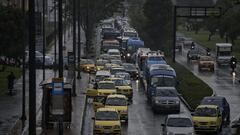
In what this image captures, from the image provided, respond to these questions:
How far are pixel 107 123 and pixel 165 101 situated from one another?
1170 cm

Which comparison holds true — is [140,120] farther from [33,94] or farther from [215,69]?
[215,69]

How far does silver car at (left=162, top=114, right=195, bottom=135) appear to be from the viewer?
3931cm

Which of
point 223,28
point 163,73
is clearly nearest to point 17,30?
point 163,73

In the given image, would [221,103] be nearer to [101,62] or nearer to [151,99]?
[151,99]

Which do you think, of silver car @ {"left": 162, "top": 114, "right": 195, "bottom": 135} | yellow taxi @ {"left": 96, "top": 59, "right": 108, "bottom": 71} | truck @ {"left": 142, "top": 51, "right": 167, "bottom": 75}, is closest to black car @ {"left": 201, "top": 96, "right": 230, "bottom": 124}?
silver car @ {"left": 162, "top": 114, "right": 195, "bottom": 135}

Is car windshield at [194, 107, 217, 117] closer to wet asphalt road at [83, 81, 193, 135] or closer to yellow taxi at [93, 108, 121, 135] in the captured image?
wet asphalt road at [83, 81, 193, 135]

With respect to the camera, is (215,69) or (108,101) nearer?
(108,101)

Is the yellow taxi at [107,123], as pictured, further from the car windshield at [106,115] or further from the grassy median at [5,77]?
the grassy median at [5,77]

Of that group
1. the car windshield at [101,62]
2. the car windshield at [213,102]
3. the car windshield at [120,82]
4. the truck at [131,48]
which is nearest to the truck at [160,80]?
the car windshield at [120,82]

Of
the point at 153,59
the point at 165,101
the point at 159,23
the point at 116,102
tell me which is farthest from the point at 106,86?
the point at 159,23

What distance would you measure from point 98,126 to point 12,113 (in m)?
10.7

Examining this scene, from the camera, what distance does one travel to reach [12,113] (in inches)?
2009

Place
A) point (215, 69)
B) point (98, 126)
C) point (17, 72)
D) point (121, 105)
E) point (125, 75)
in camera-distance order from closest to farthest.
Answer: point (98, 126)
point (121, 105)
point (125, 75)
point (17, 72)
point (215, 69)

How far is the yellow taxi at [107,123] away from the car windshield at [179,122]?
293 centimetres
